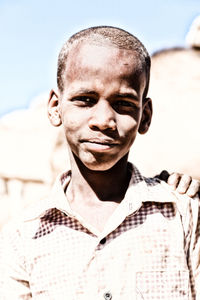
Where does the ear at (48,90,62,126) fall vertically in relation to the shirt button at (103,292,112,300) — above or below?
above

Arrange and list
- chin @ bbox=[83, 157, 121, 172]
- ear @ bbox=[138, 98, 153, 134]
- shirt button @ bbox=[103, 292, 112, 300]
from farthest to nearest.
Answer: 1. ear @ bbox=[138, 98, 153, 134]
2. chin @ bbox=[83, 157, 121, 172]
3. shirt button @ bbox=[103, 292, 112, 300]

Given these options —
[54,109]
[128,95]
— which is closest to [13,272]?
[54,109]

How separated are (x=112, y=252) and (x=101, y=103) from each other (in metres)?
0.41

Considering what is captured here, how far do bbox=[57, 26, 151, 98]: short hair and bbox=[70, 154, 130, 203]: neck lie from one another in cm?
24

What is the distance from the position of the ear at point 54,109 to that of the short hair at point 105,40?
6cm

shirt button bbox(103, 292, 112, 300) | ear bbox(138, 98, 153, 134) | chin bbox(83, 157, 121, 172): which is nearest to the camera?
shirt button bbox(103, 292, 112, 300)

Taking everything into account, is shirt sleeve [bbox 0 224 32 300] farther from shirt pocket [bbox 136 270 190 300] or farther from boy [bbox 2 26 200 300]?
shirt pocket [bbox 136 270 190 300]

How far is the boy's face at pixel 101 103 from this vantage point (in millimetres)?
1410

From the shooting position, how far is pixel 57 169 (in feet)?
14.9

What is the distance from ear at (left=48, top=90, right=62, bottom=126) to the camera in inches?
63.8

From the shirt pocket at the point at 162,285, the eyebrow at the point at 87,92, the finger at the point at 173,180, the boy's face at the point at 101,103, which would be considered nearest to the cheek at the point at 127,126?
the boy's face at the point at 101,103

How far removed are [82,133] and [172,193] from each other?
0.33 meters

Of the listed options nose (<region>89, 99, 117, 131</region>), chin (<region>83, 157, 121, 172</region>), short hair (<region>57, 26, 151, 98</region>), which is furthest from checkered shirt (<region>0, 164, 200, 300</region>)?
short hair (<region>57, 26, 151, 98</region>)

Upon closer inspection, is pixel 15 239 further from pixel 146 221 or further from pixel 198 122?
pixel 198 122
